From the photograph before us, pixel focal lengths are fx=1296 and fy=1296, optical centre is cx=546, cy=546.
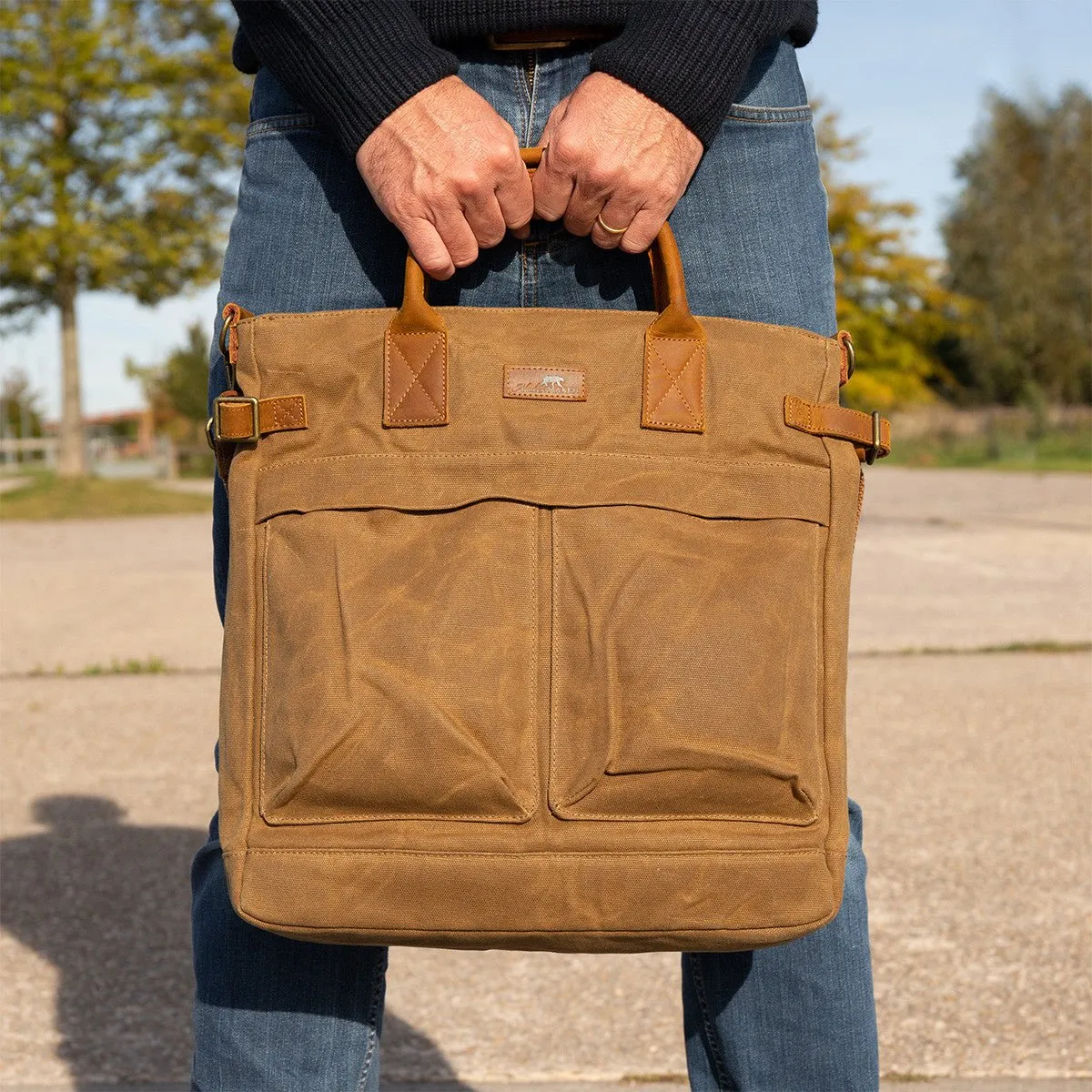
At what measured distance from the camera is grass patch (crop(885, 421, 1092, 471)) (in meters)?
19.1

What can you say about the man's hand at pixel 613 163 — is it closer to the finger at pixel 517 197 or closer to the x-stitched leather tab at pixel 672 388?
the finger at pixel 517 197

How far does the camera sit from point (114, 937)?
8.14 feet

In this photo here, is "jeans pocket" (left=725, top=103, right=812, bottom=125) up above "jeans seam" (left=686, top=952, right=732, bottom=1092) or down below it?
above

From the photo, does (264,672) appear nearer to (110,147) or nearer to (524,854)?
(524,854)

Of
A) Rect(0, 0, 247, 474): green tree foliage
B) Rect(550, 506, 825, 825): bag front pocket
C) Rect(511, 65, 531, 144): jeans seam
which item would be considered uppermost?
Rect(0, 0, 247, 474): green tree foliage

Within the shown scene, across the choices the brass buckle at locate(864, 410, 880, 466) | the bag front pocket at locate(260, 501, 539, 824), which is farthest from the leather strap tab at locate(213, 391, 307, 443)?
the brass buckle at locate(864, 410, 880, 466)

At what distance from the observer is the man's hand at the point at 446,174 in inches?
45.8

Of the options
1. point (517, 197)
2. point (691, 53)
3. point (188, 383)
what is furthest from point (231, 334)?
point (188, 383)

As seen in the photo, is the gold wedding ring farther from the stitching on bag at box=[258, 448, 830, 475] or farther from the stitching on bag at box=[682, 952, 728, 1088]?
the stitching on bag at box=[682, 952, 728, 1088]

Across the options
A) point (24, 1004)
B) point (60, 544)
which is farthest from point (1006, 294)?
point (24, 1004)

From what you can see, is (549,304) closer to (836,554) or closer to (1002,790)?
(836,554)

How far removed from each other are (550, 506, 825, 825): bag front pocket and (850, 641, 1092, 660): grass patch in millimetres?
3756

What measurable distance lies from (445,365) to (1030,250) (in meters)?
36.5

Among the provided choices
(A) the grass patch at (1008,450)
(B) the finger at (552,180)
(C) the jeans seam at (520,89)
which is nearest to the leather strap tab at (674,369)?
(B) the finger at (552,180)
